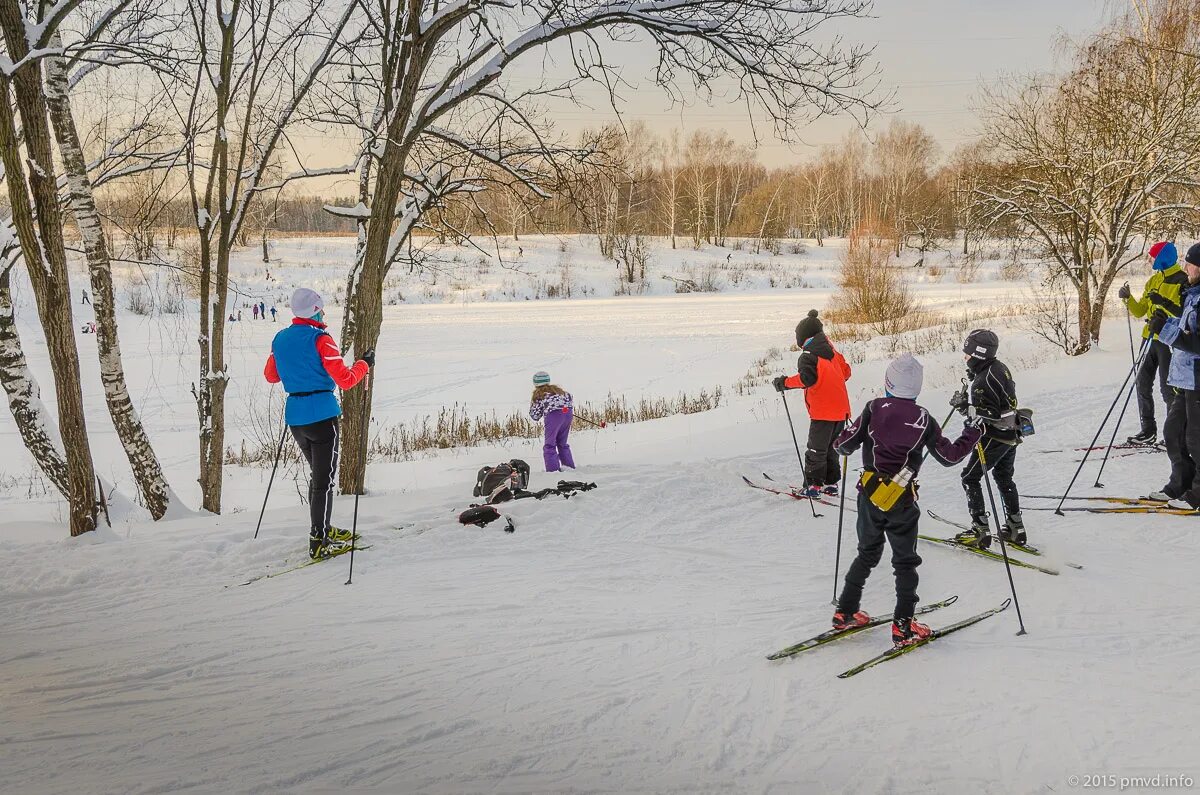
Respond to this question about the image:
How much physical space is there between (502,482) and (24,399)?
13.8 ft

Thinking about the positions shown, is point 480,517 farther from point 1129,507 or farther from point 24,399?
point 1129,507

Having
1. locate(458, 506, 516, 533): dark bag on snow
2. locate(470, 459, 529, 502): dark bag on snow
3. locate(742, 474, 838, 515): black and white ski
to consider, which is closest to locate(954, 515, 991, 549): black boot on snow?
locate(742, 474, 838, 515): black and white ski

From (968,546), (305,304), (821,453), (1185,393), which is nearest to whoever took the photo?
(305,304)

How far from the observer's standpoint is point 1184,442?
5.86 metres

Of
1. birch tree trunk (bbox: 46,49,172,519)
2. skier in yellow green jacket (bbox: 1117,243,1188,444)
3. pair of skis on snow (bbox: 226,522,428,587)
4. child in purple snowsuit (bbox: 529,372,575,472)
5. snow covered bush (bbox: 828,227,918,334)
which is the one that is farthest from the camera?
snow covered bush (bbox: 828,227,918,334)

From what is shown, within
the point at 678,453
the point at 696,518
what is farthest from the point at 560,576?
the point at 678,453

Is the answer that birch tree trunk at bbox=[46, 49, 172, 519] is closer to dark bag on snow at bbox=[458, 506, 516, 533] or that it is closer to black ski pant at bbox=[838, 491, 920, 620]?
dark bag on snow at bbox=[458, 506, 516, 533]

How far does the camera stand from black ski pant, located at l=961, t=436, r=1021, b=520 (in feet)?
16.1

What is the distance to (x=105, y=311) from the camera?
602 centimetres

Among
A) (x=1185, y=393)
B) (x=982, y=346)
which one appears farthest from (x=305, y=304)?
(x=1185, y=393)

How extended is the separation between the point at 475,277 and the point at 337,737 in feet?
132

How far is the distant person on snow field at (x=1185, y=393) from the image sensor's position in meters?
5.52

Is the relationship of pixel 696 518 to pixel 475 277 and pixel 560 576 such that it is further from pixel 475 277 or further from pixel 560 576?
pixel 475 277

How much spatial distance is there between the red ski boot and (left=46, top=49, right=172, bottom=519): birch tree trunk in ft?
20.4
